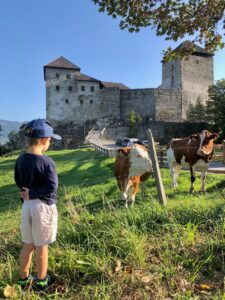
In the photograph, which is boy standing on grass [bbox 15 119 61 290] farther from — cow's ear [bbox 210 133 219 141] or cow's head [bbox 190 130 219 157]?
cow's ear [bbox 210 133 219 141]

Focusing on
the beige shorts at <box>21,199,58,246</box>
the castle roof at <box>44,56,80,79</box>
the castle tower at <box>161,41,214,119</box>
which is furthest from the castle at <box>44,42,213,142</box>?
the beige shorts at <box>21,199,58,246</box>

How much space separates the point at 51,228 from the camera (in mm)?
3037

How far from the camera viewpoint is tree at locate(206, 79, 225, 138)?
42891 mm

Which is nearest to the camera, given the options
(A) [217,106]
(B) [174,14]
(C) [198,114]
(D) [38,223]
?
(D) [38,223]

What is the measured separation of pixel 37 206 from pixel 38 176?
0.97 feet

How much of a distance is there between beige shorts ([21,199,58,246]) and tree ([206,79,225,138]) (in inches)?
1602

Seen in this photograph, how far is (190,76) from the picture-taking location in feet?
215

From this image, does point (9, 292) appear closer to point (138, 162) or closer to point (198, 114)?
point (138, 162)

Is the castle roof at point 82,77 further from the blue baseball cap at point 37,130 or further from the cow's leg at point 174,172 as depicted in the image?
the blue baseball cap at point 37,130

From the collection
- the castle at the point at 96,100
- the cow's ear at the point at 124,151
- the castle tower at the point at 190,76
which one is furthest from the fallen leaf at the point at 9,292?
the castle tower at the point at 190,76

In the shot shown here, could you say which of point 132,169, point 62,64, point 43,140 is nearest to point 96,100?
point 62,64

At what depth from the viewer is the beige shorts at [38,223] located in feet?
9.80

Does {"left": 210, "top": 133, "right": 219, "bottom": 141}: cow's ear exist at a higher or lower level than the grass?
higher

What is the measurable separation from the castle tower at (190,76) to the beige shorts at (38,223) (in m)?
63.0
